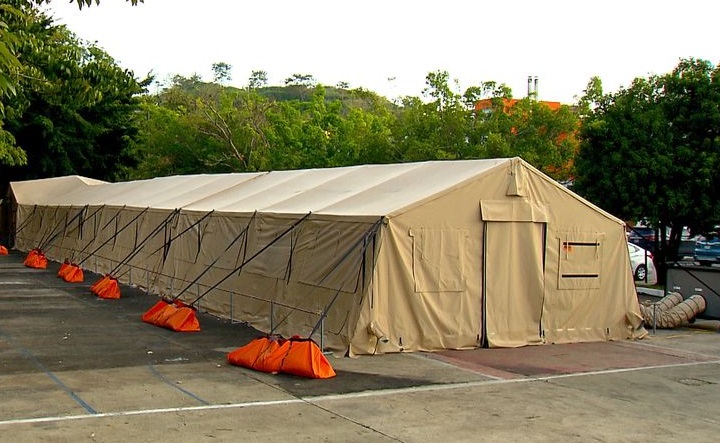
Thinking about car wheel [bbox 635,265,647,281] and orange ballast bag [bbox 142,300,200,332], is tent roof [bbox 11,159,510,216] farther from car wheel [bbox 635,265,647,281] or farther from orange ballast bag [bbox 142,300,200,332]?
car wheel [bbox 635,265,647,281]

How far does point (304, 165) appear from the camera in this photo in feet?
130

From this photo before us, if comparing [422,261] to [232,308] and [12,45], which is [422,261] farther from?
[12,45]

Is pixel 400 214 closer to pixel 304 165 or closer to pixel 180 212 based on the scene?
pixel 180 212

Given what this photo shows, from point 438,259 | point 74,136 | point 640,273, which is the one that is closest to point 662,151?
point 640,273

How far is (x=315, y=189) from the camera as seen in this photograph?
16734 mm

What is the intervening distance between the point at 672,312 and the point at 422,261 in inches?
261

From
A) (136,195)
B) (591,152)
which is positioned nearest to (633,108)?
(591,152)

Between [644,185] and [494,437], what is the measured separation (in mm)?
16524

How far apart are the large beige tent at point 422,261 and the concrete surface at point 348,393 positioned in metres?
0.54

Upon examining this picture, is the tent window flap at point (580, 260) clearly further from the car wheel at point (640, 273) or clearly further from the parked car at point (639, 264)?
A: the car wheel at point (640, 273)

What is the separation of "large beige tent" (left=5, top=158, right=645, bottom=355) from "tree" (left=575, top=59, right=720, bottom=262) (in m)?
8.32

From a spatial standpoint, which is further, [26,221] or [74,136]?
[74,136]

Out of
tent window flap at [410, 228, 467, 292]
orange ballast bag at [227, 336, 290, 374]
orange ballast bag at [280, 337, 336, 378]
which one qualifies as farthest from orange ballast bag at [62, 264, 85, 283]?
orange ballast bag at [280, 337, 336, 378]

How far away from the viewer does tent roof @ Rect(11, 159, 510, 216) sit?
45.2 feet
